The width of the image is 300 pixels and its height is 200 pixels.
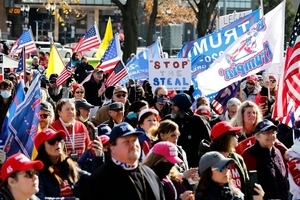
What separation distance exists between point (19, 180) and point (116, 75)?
10.5 m

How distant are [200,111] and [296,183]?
12.1 feet

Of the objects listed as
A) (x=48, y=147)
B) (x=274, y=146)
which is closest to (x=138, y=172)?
(x=48, y=147)

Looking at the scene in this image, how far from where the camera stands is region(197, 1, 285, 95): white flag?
44.6 feet

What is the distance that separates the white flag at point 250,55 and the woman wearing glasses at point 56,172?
6.38m

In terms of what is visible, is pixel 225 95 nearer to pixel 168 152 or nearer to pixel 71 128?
pixel 71 128

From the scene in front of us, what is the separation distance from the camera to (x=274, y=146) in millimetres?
9133

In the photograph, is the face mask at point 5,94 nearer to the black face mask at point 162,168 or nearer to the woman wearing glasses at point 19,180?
the black face mask at point 162,168

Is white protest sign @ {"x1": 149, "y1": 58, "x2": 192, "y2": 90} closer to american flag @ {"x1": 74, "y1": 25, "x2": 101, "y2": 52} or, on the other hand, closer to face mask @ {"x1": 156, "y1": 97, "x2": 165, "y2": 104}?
face mask @ {"x1": 156, "y1": 97, "x2": 165, "y2": 104}

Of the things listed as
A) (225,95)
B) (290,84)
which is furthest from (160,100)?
(290,84)

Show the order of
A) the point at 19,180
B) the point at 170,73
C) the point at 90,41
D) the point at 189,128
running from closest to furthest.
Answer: the point at 19,180 < the point at 189,128 < the point at 170,73 < the point at 90,41

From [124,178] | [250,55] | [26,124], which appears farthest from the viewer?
[250,55]

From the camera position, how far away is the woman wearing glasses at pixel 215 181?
684cm

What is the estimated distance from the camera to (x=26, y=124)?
8.69 meters

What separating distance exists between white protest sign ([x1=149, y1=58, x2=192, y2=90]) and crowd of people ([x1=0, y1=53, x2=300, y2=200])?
290cm
